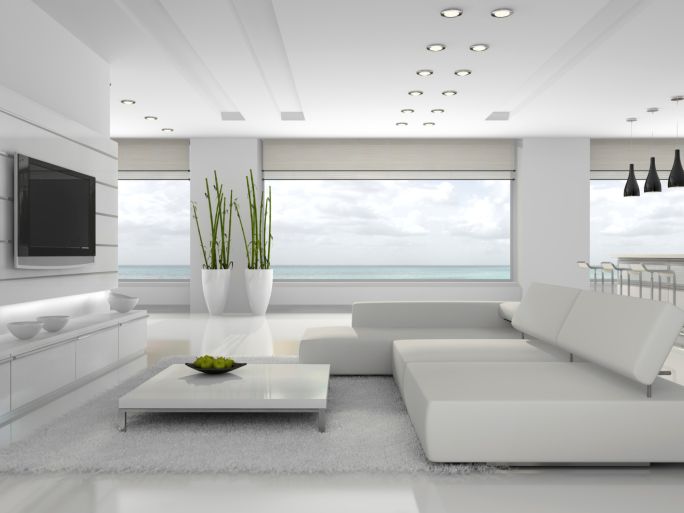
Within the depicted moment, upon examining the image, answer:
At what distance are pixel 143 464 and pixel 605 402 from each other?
194cm

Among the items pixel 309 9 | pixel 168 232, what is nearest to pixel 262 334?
pixel 309 9

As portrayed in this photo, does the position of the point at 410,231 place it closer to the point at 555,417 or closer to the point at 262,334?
the point at 262,334

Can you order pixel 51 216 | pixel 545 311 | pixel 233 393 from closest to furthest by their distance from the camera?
pixel 233 393 → pixel 545 311 → pixel 51 216

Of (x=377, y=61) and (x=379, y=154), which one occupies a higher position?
(x=377, y=61)

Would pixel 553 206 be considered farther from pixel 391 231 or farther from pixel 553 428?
pixel 391 231

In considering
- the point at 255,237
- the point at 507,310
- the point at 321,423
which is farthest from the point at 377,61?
the point at 321,423

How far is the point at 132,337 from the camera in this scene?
5203 millimetres

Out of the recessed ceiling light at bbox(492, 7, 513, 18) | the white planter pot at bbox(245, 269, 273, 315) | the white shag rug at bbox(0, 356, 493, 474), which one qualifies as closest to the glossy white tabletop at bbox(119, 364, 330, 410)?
the white shag rug at bbox(0, 356, 493, 474)

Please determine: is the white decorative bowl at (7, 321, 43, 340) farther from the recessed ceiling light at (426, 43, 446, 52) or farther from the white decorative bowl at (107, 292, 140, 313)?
the recessed ceiling light at (426, 43, 446, 52)

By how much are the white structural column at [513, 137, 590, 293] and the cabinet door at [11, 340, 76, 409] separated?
23.5 ft

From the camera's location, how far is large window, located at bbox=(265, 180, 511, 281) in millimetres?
21672

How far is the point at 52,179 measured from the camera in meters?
4.29

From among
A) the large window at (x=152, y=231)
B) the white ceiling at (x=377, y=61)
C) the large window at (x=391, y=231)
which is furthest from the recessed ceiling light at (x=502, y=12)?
the large window at (x=391, y=231)

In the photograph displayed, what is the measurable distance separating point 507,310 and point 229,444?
2.59m
